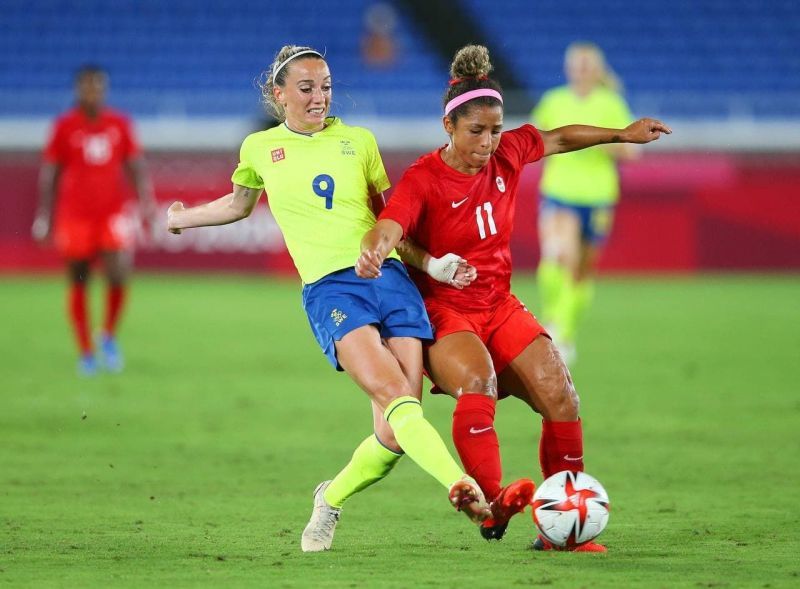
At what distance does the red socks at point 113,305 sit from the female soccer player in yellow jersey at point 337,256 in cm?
662

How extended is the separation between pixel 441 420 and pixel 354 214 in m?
3.95

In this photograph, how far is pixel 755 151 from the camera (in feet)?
75.5

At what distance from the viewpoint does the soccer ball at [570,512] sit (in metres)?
5.66

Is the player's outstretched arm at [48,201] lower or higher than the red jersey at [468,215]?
higher

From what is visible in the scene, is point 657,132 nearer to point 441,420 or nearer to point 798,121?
point 441,420

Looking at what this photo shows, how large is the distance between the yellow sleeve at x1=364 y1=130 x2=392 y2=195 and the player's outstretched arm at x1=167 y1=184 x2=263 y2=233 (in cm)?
52

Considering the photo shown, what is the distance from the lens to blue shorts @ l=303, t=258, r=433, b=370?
19.5 ft

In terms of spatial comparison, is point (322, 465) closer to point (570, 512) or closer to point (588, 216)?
point (570, 512)

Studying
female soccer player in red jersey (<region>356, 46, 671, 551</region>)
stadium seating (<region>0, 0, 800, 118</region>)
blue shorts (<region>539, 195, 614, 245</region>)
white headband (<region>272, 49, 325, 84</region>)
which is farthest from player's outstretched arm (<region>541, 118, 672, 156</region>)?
stadium seating (<region>0, 0, 800, 118</region>)

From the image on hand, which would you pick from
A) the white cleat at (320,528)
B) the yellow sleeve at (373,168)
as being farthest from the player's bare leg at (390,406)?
the yellow sleeve at (373,168)

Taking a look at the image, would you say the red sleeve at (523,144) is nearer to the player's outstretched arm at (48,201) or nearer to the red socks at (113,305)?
the player's outstretched arm at (48,201)

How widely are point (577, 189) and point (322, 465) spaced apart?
5740mm

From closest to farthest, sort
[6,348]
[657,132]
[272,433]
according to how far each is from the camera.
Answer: [657,132] → [272,433] → [6,348]

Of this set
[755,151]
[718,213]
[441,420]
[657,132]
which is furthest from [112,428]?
[755,151]
